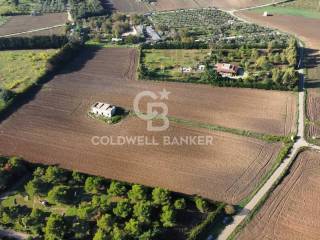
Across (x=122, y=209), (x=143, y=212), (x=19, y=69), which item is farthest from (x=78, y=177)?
(x=19, y=69)

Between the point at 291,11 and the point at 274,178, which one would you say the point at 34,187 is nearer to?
the point at 274,178

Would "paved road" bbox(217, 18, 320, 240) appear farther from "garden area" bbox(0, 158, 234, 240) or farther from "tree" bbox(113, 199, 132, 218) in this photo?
"tree" bbox(113, 199, 132, 218)

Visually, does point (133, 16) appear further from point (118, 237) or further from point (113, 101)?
point (118, 237)

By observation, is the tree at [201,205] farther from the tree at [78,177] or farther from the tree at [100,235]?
the tree at [78,177]

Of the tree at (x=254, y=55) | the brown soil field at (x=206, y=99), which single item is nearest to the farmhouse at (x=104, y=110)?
the brown soil field at (x=206, y=99)

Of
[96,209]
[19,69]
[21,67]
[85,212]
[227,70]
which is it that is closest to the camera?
[85,212]

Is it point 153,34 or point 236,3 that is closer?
point 153,34

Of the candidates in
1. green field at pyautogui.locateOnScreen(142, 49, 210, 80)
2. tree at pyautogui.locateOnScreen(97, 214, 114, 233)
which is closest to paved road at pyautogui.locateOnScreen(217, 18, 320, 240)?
tree at pyautogui.locateOnScreen(97, 214, 114, 233)
